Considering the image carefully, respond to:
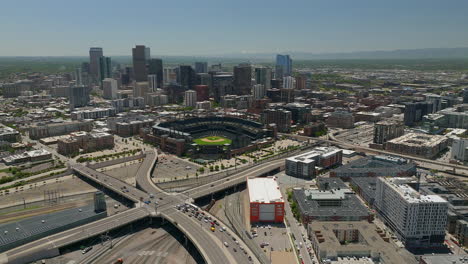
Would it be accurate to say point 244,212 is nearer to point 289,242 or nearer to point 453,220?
point 289,242

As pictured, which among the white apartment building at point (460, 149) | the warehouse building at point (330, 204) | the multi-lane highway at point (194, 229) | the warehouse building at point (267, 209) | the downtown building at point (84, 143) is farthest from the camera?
the downtown building at point (84, 143)

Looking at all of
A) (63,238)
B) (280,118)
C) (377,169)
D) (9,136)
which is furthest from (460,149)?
(9,136)

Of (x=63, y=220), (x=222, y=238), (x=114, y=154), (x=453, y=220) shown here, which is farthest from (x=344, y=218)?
(x=114, y=154)

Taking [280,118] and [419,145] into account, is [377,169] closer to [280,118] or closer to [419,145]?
[419,145]

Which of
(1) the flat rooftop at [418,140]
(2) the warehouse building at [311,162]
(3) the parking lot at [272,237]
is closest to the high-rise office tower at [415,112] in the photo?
(1) the flat rooftop at [418,140]

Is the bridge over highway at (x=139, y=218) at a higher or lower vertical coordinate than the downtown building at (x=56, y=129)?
lower

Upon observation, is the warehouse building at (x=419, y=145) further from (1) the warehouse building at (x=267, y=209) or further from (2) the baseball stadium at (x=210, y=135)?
(1) the warehouse building at (x=267, y=209)
